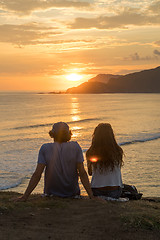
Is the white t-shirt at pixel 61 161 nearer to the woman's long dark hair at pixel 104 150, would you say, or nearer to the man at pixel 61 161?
the man at pixel 61 161

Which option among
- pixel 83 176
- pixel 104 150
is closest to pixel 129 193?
pixel 104 150

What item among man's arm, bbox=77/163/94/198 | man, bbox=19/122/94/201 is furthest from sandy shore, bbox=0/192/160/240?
man, bbox=19/122/94/201

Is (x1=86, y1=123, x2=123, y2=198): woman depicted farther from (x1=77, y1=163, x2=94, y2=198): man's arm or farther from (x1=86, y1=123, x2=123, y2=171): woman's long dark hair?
(x1=77, y1=163, x2=94, y2=198): man's arm

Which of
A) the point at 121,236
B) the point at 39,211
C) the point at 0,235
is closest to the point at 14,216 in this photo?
the point at 39,211

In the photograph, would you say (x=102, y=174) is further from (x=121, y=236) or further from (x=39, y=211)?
(x=121, y=236)

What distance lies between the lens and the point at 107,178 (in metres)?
6.31

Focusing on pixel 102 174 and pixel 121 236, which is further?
pixel 102 174

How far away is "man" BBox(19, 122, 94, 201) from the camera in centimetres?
579

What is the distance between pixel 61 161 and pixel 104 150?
87cm

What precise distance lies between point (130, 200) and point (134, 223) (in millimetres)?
2054

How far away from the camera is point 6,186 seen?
35.7 feet

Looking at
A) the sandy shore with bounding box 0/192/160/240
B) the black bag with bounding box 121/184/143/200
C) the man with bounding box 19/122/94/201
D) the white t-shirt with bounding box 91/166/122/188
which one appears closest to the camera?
the sandy shore with bounding box 0/192/160/240

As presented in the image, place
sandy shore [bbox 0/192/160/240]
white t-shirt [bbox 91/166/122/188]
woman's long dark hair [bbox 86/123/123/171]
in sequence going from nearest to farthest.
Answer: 1. sandy shore [bbox 0/192/160/240]
2. woman's long dark hair [bbox 86/123/123/171]
3. white t-shirt [bbox 91/166/122/188]

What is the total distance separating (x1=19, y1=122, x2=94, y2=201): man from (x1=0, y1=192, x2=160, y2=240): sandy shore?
1.36 feet
